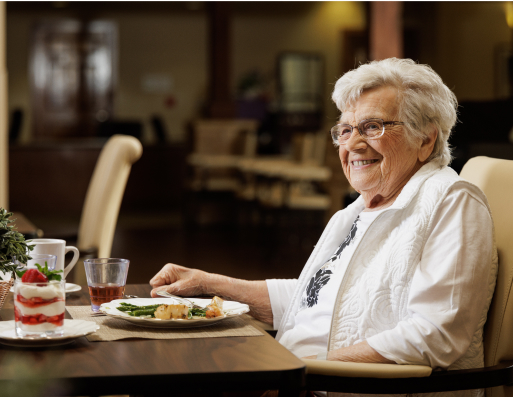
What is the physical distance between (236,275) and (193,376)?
4.36 metres

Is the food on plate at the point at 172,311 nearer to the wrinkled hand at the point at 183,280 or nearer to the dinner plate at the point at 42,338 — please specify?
the dinner plate at the point at 42,338

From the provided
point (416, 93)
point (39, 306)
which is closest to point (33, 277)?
point (39, 306)

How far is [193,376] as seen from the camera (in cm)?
94

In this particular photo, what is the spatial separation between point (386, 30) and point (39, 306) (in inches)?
211

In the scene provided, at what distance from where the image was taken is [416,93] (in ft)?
4.83

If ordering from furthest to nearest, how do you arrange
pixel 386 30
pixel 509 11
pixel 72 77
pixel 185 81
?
pixel 185 81 < pixel 72 77 < pixel 509 11 < pixel 386 30

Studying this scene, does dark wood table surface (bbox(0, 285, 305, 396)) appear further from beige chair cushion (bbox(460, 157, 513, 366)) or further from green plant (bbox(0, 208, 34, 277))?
beige chair cushion (bbox(460, 157, 513, 366))

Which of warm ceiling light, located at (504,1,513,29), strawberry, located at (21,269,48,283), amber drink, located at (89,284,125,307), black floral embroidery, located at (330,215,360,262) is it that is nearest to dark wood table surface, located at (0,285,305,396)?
strawberry, located at (21,269,48,283)

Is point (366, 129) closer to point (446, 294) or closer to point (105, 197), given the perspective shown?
point (446, 294)

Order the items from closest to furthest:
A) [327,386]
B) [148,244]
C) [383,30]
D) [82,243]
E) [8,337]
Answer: [8,337] → [327,386] → [82,243] → [383,30] → [148,244]

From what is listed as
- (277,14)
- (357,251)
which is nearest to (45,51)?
(277,14)

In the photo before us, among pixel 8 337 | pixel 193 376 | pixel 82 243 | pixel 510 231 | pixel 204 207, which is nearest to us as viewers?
pixel 193 376

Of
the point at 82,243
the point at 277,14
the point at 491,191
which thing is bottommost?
the point at 82,243

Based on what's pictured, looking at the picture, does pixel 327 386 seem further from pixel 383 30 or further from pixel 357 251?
pixel 383 30
